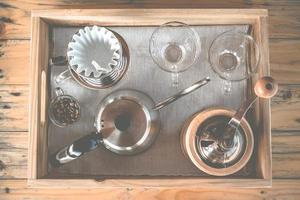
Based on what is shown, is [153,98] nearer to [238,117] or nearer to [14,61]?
[238,117]

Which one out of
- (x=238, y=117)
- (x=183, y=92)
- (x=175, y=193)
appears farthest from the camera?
(x=175, y=193)

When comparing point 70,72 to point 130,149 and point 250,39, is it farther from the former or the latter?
point 250,39

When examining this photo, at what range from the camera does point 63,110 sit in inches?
48.5

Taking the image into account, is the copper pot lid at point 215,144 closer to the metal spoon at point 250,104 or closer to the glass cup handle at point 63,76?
the metal spoon at point 250,104

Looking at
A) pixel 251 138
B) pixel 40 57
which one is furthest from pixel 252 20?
pixel 40 57

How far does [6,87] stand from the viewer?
1396 mm

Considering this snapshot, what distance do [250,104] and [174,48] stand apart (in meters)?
0.27

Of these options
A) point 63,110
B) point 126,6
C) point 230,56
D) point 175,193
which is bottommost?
point 175,193

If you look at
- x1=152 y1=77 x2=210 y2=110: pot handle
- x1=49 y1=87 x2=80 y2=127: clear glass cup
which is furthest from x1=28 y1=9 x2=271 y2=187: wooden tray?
x1=152 y1=77 x2=210 y2=110: pot handle

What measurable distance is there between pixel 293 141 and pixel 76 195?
0.72 m

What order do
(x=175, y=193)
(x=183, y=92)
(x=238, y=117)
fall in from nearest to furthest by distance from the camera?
(x=238, y=117) → (x=183, y=92) → (x=175, y=193)

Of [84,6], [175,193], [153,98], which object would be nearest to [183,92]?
[153,98]

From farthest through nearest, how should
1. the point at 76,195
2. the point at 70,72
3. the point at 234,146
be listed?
the point at 76,195, the point at 70,72, the point at 234,146

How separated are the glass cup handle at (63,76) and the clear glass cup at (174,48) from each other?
0.81 feet
